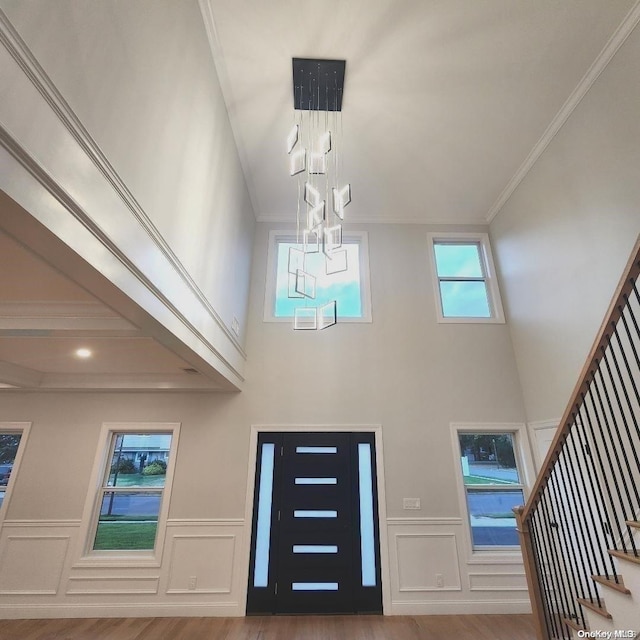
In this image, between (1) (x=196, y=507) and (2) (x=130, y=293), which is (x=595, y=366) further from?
(1) (x=196, y=507)

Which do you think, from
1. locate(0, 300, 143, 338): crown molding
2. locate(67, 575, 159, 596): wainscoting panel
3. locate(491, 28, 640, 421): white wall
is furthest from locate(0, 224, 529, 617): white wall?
locate(0, 300, 143, 338): crown molding

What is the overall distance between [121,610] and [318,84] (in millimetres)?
6184

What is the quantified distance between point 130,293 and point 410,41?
3594 mm

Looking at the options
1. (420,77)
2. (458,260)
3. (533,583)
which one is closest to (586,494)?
(533,583)

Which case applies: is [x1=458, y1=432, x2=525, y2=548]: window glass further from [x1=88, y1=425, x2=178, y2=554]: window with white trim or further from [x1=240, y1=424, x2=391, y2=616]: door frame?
[x1=88, y1=425, x2=178, y2=554]: window with white trim

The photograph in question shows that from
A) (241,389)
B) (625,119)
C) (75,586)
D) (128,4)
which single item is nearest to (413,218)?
(625,119)

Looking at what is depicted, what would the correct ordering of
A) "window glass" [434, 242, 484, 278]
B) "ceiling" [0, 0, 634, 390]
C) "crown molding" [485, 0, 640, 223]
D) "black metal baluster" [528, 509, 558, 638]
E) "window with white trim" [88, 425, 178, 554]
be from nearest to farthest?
"black metal baluster" [528, 509, 558, 638], "ceiling" [0, 0, 634, 390], "crown molding" [485, 0, 640, 223], "window with white trim" [88, 425, 178, 554], "window glass" [434, 242, 484, 278]

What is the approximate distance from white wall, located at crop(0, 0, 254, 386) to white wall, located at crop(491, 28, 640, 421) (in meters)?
3.93

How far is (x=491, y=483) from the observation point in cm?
460

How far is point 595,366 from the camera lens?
2426mm

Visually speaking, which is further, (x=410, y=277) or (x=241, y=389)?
(x=410, y=277)

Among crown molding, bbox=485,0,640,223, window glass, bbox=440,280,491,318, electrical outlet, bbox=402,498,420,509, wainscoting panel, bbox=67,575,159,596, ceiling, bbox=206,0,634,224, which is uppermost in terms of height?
ceiling, bbox=206,0,634,224

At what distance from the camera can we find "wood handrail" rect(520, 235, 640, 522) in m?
2.09

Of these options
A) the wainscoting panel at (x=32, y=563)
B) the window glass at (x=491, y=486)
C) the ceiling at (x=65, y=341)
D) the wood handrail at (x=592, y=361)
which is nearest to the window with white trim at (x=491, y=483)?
the window glass at (x=491, y=486)
